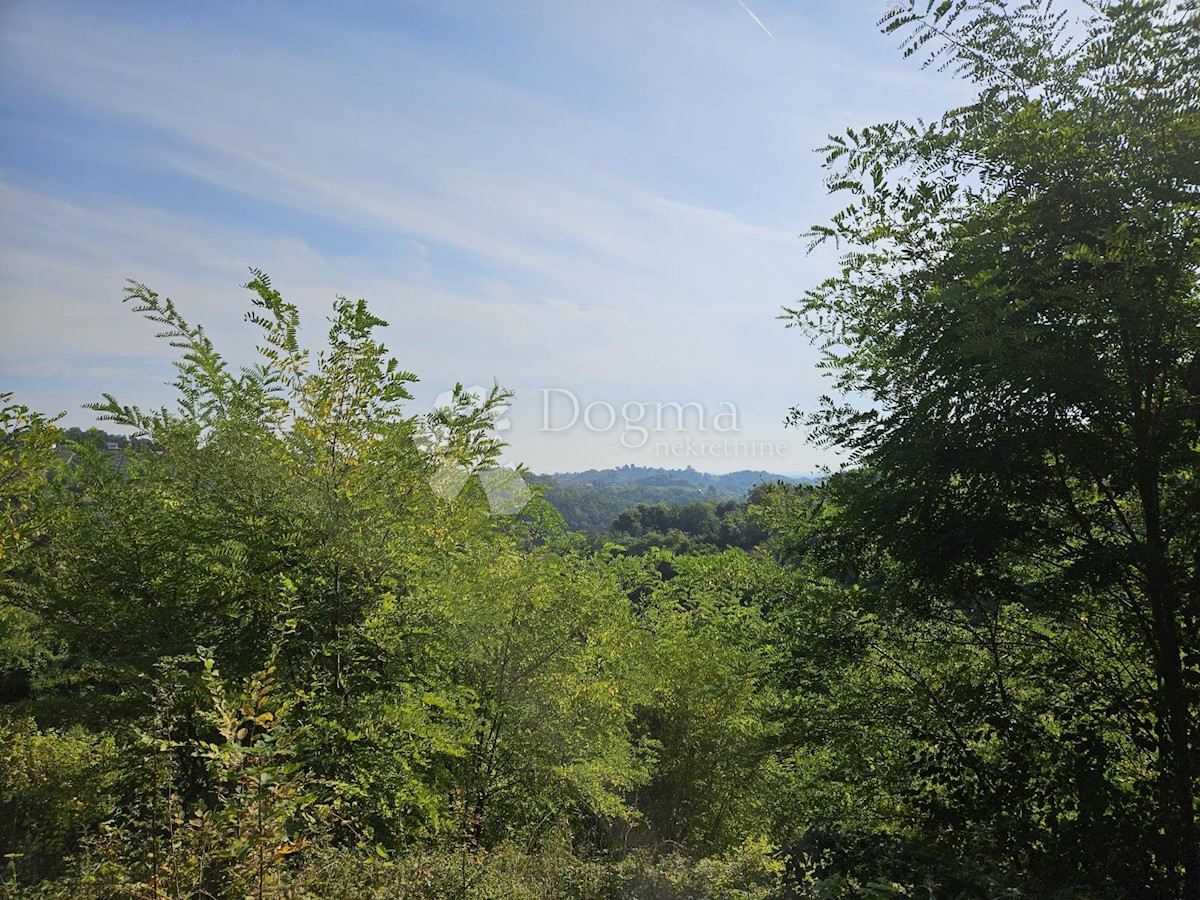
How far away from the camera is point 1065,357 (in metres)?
3.84

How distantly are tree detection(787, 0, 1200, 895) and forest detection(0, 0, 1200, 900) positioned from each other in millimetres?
26

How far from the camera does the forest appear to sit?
12.0 feet

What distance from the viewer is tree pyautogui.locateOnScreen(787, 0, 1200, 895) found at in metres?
3.69

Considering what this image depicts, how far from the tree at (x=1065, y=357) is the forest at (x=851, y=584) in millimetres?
26

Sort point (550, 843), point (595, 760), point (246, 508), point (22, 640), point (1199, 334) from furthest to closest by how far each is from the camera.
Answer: point (22, 640) → point (595, 760) → point (550, 843) → point (246, 508) → point (1199, 334)

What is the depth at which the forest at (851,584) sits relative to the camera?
3.67 metres

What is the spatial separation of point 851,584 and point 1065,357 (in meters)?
2.25

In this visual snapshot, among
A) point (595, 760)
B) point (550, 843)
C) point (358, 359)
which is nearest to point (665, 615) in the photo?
point (595, 760)

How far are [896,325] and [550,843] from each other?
21.3ft

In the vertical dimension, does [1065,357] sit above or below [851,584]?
above

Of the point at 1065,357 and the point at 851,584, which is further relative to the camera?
the point at 851,584

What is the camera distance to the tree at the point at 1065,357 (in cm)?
369

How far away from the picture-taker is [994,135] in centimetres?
443

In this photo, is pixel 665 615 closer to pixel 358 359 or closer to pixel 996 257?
pixel 358 359
